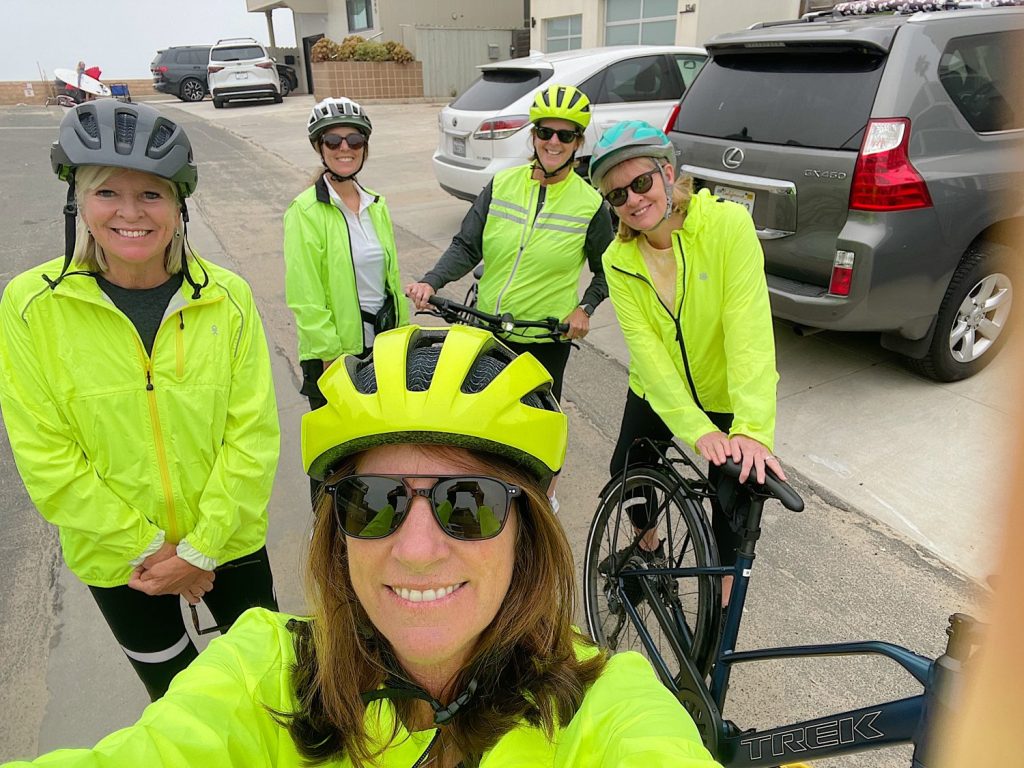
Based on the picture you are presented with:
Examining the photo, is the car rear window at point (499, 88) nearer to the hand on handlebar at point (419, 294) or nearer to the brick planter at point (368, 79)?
the hand on handlebar at point (419, 294)

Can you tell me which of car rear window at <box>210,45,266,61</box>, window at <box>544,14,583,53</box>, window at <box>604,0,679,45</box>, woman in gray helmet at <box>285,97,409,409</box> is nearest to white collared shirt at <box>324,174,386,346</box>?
woman in gray helmet at <box>285,97,409,409</box>

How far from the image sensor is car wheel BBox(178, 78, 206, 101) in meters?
26.5

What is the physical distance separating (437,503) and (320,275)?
79.8 inches

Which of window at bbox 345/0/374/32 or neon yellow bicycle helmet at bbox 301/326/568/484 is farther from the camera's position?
window at bbox 345/0/374/32

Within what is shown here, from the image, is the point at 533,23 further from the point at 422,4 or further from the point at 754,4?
the point at 422,4

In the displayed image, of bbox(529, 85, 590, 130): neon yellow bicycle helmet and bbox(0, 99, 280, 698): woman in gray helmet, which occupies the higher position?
bbox(529, 85, 590, 130): neon yellow bicycle helmet

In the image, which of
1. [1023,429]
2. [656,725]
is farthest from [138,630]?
[1023,429]

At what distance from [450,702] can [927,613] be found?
2416mm

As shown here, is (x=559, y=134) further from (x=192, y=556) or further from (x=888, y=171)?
(x=192, y=556)

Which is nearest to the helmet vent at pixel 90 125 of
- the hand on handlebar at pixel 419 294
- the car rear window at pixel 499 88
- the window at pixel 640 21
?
the hand on handlebar at pixel 419 294

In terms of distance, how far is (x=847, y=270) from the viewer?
380 centimetres

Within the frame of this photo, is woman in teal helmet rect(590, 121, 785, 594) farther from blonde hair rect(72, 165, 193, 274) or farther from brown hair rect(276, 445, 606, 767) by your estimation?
blonde hair rect(72, 165, 193, 274)

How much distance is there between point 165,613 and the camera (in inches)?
82.3

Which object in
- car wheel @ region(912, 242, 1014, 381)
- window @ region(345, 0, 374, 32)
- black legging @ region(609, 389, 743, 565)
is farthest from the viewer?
window @ region(345, 0, 374, 32)
